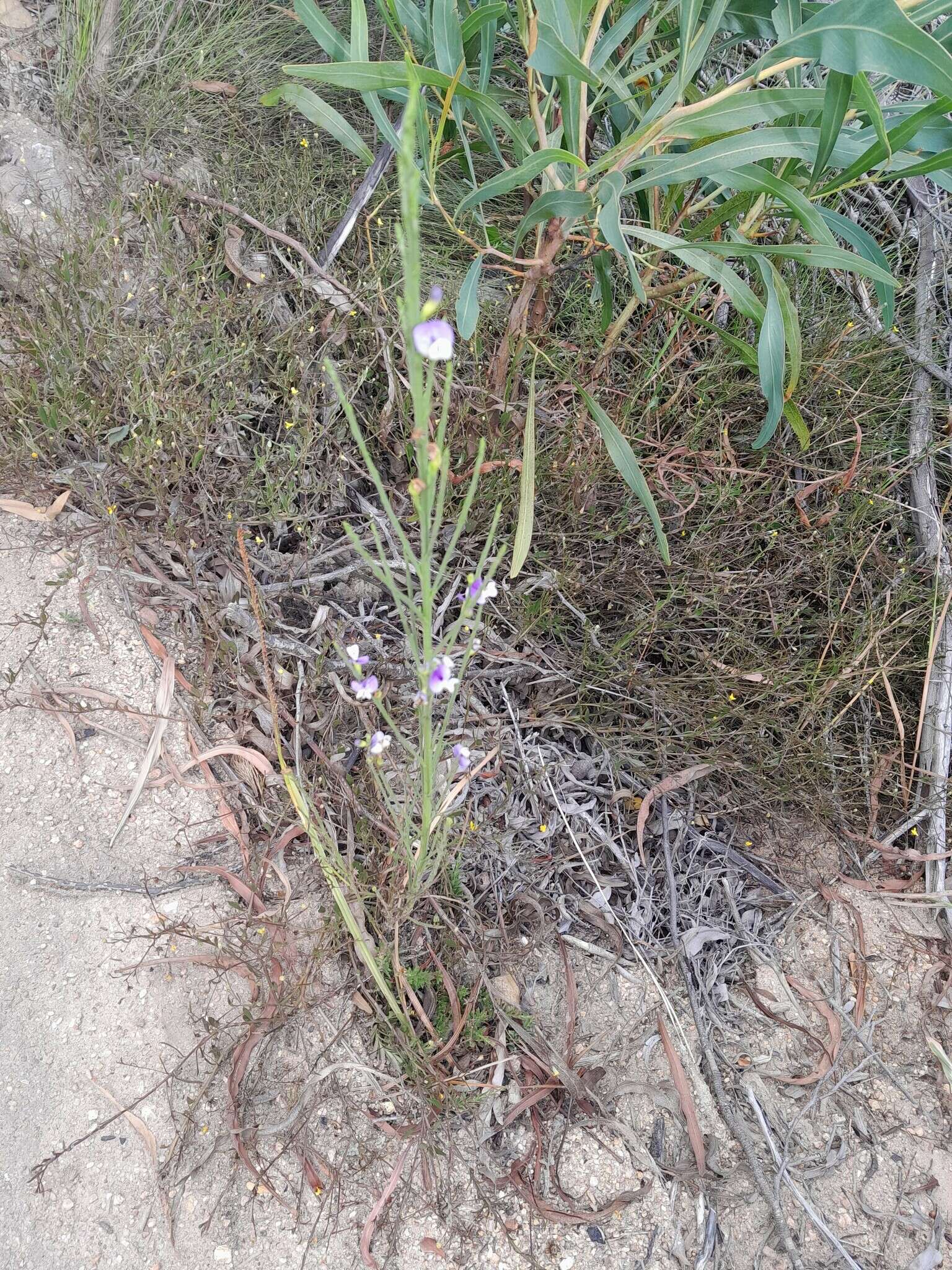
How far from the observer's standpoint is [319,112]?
1551 millimetres

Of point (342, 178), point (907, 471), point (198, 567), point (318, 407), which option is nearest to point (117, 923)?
point (198, 567)

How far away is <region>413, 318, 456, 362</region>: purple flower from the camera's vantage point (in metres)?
0.70

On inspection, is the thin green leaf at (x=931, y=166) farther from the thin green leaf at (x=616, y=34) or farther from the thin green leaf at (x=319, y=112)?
the thin green leaf at (x=319, y=112)

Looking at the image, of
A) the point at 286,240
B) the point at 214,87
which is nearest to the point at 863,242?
the point at 286,240

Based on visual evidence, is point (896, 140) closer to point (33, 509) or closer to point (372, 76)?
point (372, 76)

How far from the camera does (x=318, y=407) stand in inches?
70.7

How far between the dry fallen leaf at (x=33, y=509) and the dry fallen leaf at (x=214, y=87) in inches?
46.8

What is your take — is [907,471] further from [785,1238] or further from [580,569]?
[785,1238]

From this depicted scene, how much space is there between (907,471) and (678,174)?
0.95m

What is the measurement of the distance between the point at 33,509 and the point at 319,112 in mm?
983

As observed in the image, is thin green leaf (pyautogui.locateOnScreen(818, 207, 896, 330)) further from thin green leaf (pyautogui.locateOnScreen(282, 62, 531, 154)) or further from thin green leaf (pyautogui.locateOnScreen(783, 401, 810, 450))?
thin green leaf (pyautogui.locateOnScreen(282, 62, 531, 154))

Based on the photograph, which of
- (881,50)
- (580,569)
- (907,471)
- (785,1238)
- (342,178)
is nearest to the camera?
(881,50)

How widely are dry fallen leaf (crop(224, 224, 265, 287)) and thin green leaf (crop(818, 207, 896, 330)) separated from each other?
4.01ft

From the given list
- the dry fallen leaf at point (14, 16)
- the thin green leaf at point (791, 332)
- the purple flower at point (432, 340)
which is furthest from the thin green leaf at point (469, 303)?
the dry fallen leaf at point (14, 16)
